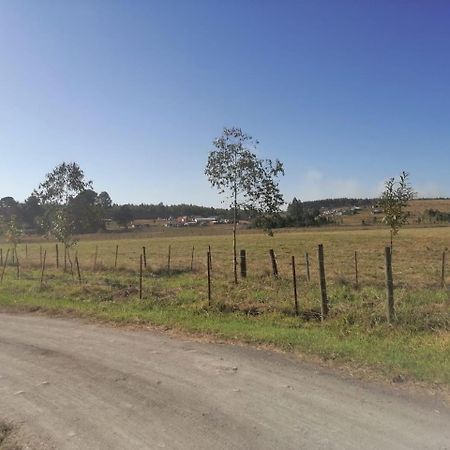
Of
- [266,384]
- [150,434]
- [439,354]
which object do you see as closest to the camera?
[150,434]

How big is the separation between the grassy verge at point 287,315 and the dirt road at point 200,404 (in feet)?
3.23

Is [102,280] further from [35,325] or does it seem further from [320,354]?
[320,354]

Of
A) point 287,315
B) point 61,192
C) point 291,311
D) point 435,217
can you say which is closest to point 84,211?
point 61,192

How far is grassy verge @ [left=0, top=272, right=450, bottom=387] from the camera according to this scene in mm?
8461

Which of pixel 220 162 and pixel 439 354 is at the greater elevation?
pixel 220 162

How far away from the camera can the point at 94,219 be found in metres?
31.5

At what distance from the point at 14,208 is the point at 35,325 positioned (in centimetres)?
13779

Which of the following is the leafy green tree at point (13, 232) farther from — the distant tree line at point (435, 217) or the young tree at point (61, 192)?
the distant tree line at point (435, 217)

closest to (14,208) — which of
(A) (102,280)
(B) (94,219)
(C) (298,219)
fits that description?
(C) (298,219)

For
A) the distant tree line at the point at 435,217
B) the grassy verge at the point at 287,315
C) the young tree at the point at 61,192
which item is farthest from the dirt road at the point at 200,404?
the distant tree line at the point at 435,217

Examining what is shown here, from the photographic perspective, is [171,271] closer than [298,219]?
Yes

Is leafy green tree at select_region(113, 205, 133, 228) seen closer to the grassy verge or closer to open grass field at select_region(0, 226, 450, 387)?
open grass field at select_region(0, 226, 450, 387)

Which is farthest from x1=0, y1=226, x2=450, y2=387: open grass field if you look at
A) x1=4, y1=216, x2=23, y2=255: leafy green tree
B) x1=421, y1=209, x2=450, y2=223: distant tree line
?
x1=421, y1=209, x2=450, y2=223: distant tree line

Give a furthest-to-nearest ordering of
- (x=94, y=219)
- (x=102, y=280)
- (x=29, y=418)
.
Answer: (x=94, y=219)
(x=102, y=280)
(x=29, y=418)
